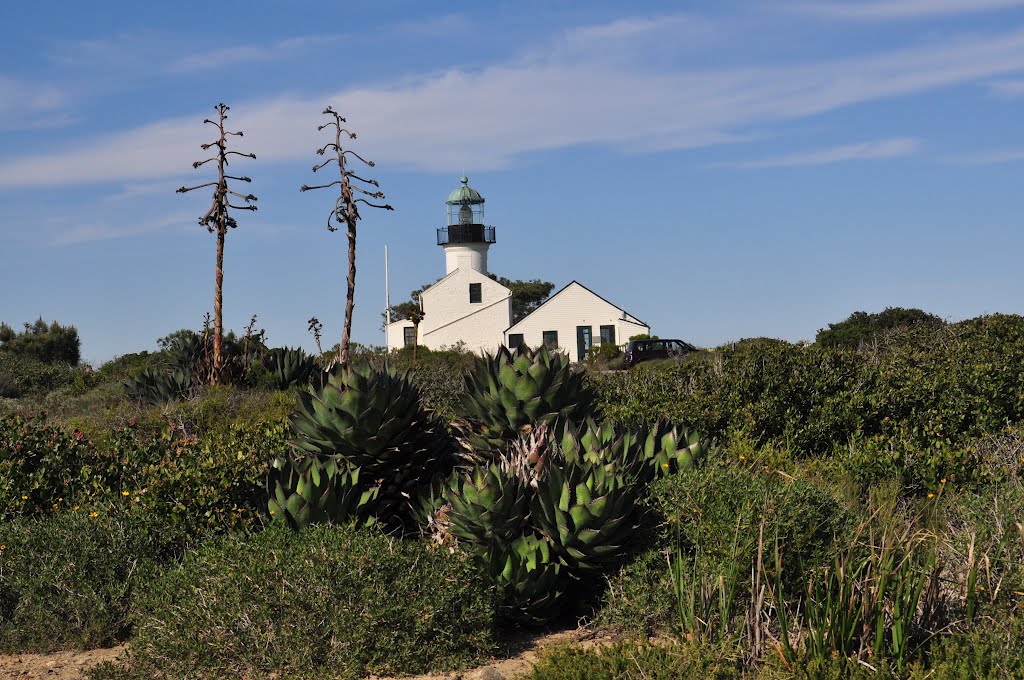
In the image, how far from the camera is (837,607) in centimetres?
539

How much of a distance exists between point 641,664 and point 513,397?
111 inches

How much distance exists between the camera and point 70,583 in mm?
7008

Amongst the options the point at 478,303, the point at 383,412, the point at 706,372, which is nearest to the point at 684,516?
the point at 383,412

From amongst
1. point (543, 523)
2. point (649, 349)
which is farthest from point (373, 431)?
point (649, 349)

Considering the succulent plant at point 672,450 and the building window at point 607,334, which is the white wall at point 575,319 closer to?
the building window at point 607,334

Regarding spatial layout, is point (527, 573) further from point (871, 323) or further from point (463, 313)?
point (463, 313)

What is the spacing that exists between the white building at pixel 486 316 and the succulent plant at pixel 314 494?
46.2 meters

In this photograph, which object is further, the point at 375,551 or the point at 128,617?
the point at 128,617

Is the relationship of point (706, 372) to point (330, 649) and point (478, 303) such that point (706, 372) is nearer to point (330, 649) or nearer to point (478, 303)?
point (330, 649)

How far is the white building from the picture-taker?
2157 inches

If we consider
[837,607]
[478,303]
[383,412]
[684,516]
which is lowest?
[837,607]

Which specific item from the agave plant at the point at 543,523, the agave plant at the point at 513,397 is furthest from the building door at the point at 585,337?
the agave plant at the point at 543,523

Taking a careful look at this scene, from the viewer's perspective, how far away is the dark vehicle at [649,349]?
43656 millimetres

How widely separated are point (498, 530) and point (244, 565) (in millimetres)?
1559
